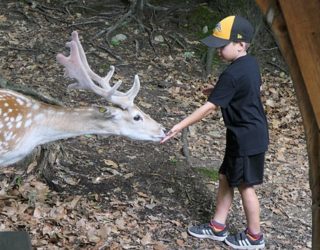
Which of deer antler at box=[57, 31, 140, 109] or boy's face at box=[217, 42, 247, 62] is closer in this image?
boy's face at box=[217, 42, 247, 62]

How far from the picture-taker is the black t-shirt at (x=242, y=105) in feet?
14.9

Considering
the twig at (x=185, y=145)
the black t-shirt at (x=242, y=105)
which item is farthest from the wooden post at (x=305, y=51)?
the twig at (x=185, y=145)

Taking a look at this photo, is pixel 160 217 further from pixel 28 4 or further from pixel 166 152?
pixel 28 4

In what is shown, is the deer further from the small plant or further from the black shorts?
the small plant

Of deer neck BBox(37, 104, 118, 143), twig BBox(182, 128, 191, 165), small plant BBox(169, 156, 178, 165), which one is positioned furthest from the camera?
twig BBox(182, 128, 191, 165)

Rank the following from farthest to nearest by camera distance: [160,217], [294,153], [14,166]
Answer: [294,153] < [14,166] < [160,217]

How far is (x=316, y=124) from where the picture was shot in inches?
97.7

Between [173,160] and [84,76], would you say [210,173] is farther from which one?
[84,76]

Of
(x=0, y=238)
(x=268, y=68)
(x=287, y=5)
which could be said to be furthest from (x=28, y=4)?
(x=287, y=5)

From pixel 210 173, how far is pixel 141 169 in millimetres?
709

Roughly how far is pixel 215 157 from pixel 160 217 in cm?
152

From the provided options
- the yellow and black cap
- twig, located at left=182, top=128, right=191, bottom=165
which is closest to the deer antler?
the yellow and black cap

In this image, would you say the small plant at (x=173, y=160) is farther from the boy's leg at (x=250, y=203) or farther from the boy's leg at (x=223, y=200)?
the boy's leg at (x=250, y=203)

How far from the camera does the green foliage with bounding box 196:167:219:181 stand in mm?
6224
